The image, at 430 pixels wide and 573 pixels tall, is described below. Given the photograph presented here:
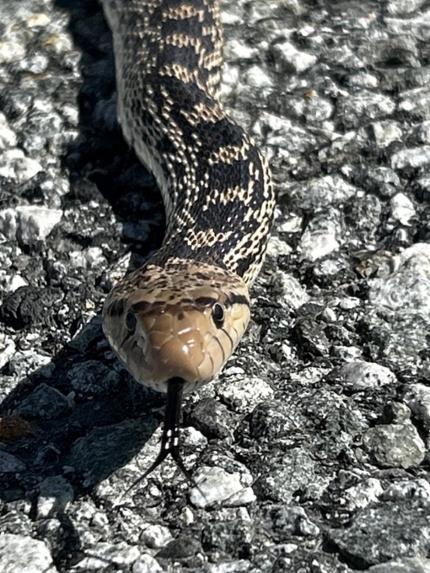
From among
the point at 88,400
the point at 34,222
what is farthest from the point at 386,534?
the point at 34,222

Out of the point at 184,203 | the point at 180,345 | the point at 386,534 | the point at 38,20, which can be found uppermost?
the point at 180,345

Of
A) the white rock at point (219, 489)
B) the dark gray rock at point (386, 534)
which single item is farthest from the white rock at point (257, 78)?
the dark gray rock at point (386, 534)

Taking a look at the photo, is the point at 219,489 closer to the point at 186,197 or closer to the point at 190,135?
the point at 186,197

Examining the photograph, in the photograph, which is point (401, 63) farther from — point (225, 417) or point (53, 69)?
point (225, 417)

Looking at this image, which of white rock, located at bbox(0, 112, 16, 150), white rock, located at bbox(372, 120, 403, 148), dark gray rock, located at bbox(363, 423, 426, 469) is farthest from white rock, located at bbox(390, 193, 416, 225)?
white rock, located at bbox(0, 112, 16, 150)

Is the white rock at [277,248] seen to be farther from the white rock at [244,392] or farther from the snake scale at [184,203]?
the white rock at [244,392]

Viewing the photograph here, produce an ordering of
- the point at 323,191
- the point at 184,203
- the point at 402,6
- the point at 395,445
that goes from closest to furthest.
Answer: the point at 395,445, the point at 184,203, the point at 323,191, the point at 402,6
